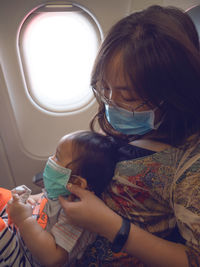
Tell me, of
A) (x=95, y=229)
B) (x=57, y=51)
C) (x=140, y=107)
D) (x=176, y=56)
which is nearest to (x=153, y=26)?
(x=176, y=56)

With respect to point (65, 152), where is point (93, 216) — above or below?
below

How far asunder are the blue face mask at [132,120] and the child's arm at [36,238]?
1.71 ft

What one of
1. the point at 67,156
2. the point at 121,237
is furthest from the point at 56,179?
the point at 121,237

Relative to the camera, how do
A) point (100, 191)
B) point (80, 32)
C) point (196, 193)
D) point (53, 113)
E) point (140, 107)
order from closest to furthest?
1. point (196, 193)
2. point (140, 107)
3. point (100, 191)
4. point (80, 32)
5. point (53, 113)

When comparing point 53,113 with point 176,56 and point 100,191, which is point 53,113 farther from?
point 176,56

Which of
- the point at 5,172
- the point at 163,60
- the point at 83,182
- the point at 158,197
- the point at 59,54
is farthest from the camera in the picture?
the point at 5,172

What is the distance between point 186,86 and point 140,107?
0.54ft

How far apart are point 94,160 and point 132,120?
0.70 ft

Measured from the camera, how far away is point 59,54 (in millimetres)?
1382

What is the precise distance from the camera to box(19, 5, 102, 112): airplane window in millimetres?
1235

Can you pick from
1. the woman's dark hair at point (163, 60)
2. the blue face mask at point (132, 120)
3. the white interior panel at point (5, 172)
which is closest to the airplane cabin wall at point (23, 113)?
the white interior panel at point (5, 172)

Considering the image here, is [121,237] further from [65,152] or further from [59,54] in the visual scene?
[59,54]

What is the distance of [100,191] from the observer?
0.91 m

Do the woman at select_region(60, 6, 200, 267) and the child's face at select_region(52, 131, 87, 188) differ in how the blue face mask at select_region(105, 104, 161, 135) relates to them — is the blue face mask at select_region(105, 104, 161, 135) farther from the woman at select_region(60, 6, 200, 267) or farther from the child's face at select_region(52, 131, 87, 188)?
the child's face at select_region(52, 131, 87, 188)
